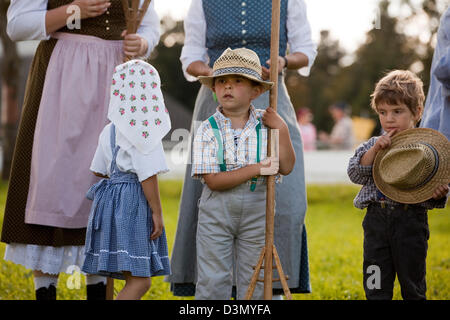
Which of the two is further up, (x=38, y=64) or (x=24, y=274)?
(x=38, y=64)

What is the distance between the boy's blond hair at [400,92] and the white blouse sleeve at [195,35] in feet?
3.66

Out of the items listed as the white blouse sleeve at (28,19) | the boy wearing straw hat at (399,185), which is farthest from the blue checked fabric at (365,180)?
the white blouse sleeve at (28,19)

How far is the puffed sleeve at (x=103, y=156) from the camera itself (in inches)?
140

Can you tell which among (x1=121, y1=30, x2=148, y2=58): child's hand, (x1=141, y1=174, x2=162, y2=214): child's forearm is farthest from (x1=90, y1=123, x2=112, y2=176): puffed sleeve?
(x1=121, y1=30, x2=148, y2=58): child's hand

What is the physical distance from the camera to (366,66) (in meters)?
39.4

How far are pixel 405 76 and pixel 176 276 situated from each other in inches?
70.8

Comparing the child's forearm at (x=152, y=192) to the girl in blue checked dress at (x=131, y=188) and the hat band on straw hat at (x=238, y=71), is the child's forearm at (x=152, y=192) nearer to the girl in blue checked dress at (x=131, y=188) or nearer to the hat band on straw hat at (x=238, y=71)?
the girl in blue checked dress at (x=131, y=188)

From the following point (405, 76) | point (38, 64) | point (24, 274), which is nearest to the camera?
point (405, 76)

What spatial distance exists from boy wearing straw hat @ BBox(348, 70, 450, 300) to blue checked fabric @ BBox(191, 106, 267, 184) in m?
0.61

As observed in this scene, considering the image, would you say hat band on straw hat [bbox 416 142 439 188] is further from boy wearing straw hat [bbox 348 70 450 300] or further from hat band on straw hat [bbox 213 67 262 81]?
hat band on straw hat [bbox 213 67 262 81]

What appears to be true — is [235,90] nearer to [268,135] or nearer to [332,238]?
[268,135]

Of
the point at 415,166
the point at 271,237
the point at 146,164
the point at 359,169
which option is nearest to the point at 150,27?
the point at 146,164

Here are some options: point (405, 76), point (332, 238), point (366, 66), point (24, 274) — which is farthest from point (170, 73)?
point (405, 76)

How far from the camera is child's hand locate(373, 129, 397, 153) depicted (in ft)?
11.8
